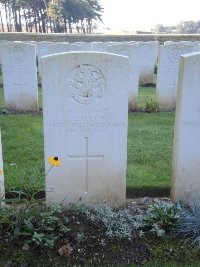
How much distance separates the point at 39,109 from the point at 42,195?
177 inches

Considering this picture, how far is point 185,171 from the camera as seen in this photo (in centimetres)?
390

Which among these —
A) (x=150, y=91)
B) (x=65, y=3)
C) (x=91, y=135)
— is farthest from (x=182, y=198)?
(x=65, y=3)

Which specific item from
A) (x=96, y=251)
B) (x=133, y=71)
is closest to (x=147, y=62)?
(x=133, y=71)

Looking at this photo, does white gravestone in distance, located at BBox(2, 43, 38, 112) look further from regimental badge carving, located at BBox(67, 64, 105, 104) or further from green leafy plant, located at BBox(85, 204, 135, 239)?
green leafy plant, located at BBox(85, 204, 135, 239)

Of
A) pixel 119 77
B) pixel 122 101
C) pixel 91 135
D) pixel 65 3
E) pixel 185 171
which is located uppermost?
pixel 65 3

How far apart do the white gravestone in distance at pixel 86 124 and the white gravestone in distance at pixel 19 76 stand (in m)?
4.50

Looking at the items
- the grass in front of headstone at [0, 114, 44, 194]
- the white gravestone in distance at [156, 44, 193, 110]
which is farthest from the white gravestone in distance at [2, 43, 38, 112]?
the white gravestone in distance at [156, 44, 193, 110]

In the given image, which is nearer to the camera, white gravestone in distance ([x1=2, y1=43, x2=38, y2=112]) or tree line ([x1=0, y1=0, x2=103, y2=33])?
white gravestone in distance ([x1=2, y1=43, x2=38, y2=112])

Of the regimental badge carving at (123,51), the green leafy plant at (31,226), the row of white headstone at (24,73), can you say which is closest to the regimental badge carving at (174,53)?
the row of white headstone at (24,73)

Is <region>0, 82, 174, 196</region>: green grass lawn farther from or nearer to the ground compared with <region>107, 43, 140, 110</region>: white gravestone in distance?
nearer to the ground

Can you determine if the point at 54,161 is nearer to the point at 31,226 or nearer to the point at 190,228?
the point at 31,226

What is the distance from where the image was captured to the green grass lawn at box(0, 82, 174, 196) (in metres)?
4.39

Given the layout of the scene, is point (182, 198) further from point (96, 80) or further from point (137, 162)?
point (96, 80)

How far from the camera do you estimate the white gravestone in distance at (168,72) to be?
8336 mm
